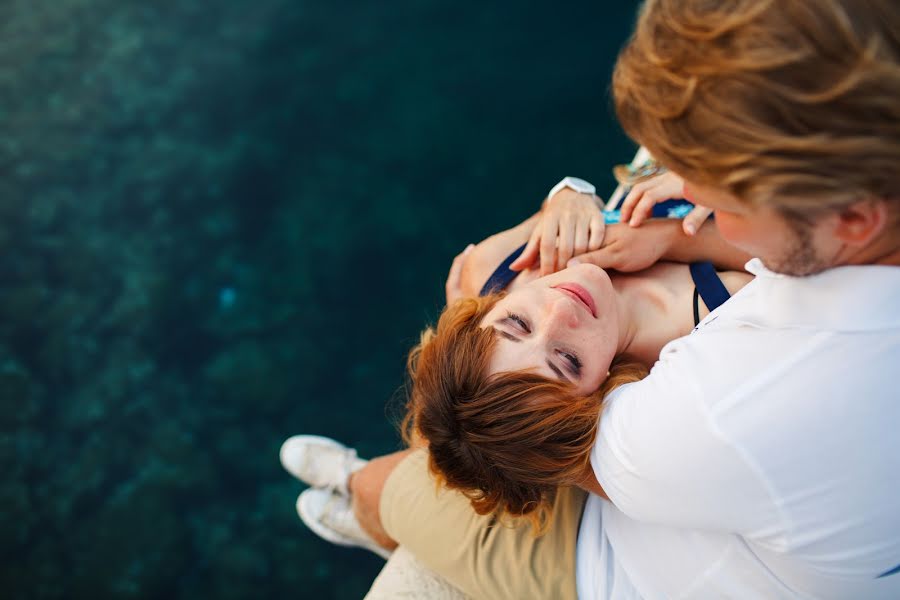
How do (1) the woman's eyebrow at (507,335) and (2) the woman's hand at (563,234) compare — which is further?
(2) the woman's hand at (563,234)

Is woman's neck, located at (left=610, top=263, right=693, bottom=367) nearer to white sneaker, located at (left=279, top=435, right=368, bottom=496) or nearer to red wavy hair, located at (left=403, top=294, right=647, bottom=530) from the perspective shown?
red wavy hair, located at (left=403, top=294, right=647, bottom=530)

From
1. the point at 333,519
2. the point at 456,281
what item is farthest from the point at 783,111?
the point at 333,519

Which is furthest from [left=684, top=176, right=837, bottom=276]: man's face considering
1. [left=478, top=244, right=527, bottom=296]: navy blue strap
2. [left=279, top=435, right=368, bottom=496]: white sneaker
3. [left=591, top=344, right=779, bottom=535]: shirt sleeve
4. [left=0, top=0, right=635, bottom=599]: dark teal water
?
[left=0, top=0, right=635, bottom=599]: dark teal water

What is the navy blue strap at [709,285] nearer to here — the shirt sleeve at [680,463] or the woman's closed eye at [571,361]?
the woman's closed eye at [571,361]

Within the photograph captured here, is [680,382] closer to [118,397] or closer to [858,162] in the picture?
[858,162]

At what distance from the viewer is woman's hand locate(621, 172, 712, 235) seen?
189cm

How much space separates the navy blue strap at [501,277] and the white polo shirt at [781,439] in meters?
0.70

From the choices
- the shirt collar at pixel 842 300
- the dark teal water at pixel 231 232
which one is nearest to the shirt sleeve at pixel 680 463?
the shirt collar at pixel 842 300

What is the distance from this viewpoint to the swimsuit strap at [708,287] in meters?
1.83

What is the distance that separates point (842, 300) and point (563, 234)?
3.25 ft

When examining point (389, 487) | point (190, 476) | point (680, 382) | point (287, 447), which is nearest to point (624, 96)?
point (680, 382)

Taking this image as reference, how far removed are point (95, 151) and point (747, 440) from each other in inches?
122

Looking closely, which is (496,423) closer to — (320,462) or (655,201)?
(655,201)

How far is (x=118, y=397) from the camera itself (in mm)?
2746
